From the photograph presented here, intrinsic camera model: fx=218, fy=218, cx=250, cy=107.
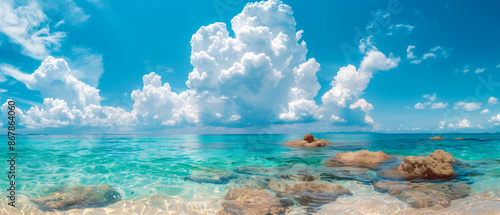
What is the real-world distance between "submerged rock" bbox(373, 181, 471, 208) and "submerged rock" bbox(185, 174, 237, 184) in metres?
7.00

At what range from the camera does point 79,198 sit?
330 inches

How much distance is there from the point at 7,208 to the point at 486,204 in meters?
16.0

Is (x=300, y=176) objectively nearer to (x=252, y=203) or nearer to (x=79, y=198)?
(x=252, y=203)

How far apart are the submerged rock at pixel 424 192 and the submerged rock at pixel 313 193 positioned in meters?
1.78

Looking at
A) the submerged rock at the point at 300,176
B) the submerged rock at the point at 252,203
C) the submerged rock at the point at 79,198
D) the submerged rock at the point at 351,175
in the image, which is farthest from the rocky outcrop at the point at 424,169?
the submerged rock at the point at 79,198

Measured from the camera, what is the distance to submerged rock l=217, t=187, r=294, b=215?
7012mm

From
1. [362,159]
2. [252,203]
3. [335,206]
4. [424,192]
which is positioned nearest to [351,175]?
[424,192]

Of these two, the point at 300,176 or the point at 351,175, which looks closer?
the point at 300,176

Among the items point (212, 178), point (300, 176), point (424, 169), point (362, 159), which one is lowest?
point (212, 178)

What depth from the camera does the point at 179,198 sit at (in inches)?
340

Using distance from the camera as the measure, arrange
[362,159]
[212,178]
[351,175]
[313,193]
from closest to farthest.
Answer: [313,193] < [212,178] < [351,175] < [362,159]

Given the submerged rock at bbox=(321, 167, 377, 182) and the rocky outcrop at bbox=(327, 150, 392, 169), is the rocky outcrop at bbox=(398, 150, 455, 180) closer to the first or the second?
the submerged rock at bbox=(321, 167, 377, 182)

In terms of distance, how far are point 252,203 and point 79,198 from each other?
6.68 meters

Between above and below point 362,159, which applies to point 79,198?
below
